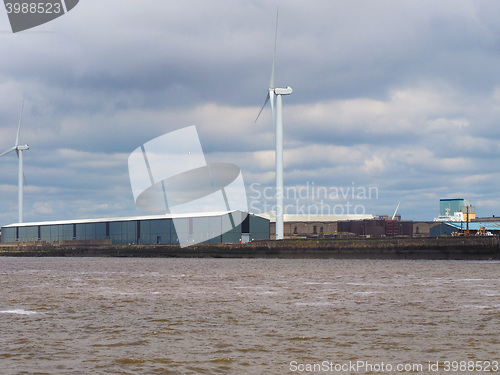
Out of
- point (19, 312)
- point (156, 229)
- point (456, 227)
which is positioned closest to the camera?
point (19, 312)

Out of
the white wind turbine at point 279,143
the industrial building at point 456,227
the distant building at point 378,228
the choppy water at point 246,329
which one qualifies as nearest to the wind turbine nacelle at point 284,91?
the white wind turbine at point 279,143

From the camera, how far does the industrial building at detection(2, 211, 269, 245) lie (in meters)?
127

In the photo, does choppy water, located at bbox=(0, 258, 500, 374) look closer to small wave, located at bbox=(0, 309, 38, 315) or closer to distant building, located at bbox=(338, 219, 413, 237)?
small wave, located at bbox=(0, 309, 38, 315)

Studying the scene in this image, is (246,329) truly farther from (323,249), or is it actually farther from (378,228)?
(378,228)

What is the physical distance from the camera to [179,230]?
435 feet

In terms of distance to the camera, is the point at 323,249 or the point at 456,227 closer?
the point at 323,249

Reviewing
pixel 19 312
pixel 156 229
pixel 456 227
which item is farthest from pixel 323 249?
pixel 19 312

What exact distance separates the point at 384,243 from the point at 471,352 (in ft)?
260

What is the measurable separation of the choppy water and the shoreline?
151ft

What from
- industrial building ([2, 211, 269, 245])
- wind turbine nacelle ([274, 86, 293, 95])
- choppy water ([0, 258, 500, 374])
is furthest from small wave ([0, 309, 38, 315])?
industrial building ([2, 211, 269, 245])

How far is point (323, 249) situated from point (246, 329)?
8054 cm

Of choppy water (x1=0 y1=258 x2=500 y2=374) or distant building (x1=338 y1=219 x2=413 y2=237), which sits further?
distant building (x1=338 y1=219 x2=413 y2=237)

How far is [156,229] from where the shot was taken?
138 m

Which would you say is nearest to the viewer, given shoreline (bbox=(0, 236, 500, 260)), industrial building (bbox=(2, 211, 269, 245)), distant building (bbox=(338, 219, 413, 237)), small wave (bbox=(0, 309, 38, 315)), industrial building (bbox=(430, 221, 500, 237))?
small wave (bbox=(0, 309, 38, 315))
